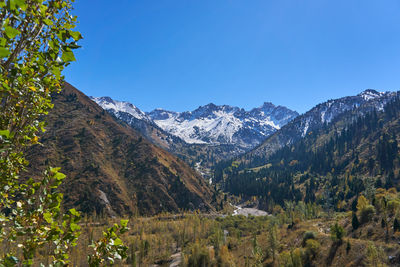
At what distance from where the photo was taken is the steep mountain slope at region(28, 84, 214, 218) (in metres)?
109

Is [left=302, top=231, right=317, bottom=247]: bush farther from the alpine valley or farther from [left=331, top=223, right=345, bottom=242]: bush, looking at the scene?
[left=331, top=223, right=345, bottom=242]: bush

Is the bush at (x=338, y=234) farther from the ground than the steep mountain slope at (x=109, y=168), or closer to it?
closer to it

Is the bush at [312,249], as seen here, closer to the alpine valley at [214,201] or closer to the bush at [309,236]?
the alpine valley at [214,201]

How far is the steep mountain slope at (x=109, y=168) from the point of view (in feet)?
358

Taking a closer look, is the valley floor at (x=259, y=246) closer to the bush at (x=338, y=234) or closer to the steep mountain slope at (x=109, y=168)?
the bush at (x=338, y=234)

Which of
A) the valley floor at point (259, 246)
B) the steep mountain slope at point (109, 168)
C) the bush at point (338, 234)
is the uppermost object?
the steep mountain slope at point (109, 168)

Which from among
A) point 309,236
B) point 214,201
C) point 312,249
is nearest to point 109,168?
point 214,201

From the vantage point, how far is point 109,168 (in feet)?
431

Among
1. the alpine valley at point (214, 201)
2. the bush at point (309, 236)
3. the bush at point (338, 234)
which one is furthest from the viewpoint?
the bush at point (309, 236)

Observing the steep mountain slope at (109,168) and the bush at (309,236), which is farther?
the steep mountain slope at (109,168)

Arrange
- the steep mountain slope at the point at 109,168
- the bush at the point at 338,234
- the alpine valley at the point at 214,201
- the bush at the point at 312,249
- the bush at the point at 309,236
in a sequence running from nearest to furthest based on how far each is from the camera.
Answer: the bush at the point at 338,234, the bush at the point at 312,249, the alpine valley at the point at 214,201, the bush at the point at 309,236, the steep mountain slope at the point at 109,168

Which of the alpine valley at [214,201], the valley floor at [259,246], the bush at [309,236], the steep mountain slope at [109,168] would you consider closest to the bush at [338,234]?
the alpine valley at [214,201]

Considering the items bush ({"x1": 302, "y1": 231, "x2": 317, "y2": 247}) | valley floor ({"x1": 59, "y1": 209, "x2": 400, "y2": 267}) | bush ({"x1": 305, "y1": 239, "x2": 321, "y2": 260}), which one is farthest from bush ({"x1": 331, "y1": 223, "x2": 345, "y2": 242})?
bush ({"x1": 302, "y1": 231, "x2": 317, "y2": 247})

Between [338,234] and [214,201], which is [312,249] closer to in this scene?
[338,234]
